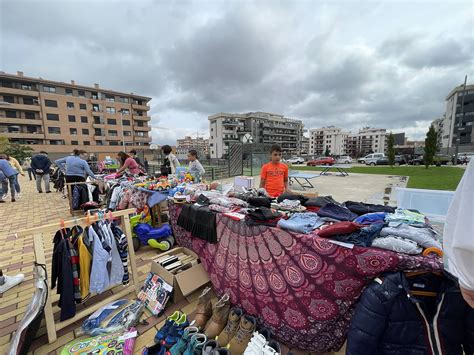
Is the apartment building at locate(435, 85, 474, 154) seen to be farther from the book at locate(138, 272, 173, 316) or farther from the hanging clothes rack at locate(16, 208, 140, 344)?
the hanging clothes rack at locate(16, 208, 140, 344)

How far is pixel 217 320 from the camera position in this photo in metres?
1.81

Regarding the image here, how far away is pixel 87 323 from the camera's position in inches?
74.7

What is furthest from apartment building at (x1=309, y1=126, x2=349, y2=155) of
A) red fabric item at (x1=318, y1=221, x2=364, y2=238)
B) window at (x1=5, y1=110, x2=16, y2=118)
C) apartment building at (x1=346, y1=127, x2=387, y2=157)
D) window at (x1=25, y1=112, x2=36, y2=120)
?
red fabric item at (x1=318, y1=221, x2=364, y2=238)

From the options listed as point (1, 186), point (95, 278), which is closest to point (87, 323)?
point (95, 278)

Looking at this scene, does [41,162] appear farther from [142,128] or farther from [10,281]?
[142,128]

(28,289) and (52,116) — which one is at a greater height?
(52,116)

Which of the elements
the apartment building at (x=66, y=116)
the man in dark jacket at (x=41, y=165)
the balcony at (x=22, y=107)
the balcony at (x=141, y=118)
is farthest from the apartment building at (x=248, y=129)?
the man in dark jacket at (x=41, y=165)

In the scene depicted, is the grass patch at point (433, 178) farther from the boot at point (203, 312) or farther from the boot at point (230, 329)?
the boot at point (203, 312)

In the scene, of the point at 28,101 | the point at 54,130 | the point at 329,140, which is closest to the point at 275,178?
the point at 54,130

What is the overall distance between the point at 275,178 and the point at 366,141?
102454mm

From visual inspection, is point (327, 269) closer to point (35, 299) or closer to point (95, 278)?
point (95, 278)

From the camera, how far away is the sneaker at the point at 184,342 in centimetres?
159

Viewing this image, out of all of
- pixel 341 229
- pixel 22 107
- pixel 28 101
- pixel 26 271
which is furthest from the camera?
pixel 28 101

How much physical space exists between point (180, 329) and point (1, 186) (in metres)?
9.14
